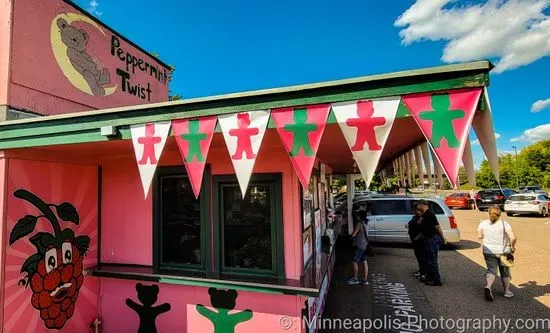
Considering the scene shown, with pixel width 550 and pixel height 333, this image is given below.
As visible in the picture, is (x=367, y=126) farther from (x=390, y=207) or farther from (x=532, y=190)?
(x=532, y=190)

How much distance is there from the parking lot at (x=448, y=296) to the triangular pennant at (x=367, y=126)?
11.9ft

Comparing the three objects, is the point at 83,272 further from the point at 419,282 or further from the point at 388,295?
the point at 419,282

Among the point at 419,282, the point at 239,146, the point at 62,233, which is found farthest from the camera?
the point at 419,282

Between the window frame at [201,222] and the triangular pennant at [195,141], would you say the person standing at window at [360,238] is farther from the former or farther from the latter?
the triangular pennant at [195,141]

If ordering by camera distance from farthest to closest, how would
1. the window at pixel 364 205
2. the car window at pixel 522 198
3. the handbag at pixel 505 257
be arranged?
the car window at pixel 522 198
the window at pixel 364 205
the handbag at pixel 505 257

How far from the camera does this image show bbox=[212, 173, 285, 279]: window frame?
3.89 m

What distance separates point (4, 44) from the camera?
4105 millimetres

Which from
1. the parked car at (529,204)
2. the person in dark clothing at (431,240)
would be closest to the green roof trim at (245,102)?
the person in dark clothing at (431,240)

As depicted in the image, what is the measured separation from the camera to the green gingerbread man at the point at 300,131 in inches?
103

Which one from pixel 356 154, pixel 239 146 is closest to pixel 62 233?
pixel 239 146

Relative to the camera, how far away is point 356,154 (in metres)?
2.47

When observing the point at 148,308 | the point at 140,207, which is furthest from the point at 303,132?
the point at 148,308

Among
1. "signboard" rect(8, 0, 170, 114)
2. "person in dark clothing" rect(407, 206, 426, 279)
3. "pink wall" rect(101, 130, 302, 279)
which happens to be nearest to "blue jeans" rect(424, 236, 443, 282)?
"person in dark clothing" rect(407, 206, 426, 279)

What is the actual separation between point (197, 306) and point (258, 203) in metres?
1.57
